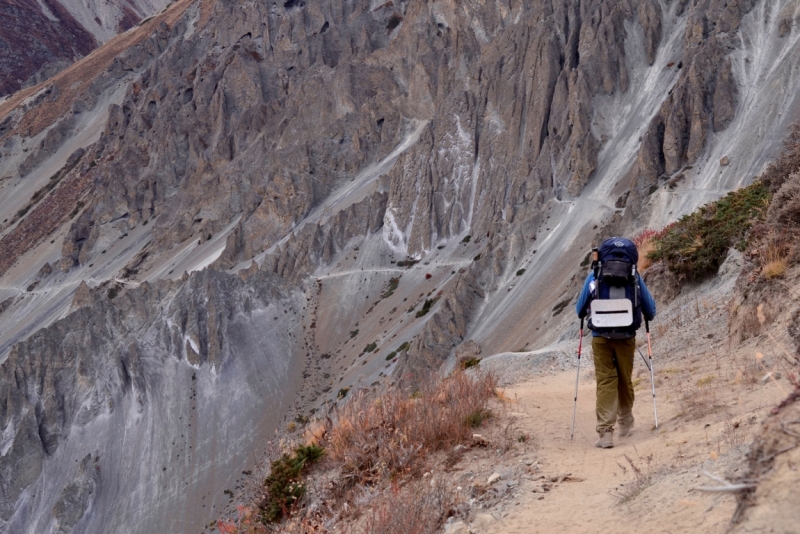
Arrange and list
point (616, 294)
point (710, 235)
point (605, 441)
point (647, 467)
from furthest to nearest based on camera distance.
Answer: point (710, 235), point (616, 294), point (605, 441), point (647, 467)

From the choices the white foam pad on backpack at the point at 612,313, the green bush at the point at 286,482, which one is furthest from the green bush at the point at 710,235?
the green bush at the point at 286,482

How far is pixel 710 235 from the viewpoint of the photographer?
13.1m

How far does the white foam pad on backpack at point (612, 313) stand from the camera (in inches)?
249

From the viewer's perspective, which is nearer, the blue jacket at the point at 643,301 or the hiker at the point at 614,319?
the hiker at the point at 614,319

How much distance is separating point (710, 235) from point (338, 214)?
173ft

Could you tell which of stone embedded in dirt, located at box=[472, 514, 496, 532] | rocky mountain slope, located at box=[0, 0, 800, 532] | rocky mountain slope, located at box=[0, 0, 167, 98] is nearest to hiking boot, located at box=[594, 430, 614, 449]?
stone embedded in dirt, located at box=[472, 514, 496, 532]

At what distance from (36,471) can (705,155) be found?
155 ft

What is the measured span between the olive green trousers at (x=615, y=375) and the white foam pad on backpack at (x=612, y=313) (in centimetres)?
26

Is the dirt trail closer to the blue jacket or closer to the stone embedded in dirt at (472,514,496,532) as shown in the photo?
the stone embedded in dirt at (472,514,496,532)

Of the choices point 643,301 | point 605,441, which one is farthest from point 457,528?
point 643,301

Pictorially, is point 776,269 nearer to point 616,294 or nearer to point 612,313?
point 616,294

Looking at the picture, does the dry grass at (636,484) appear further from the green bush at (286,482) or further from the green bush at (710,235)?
the green bush at (710,235)

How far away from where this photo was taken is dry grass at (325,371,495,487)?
647cm

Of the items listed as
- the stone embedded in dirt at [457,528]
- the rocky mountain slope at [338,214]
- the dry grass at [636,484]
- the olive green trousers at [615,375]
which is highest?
the stone embedded in dirt at [457,528]
